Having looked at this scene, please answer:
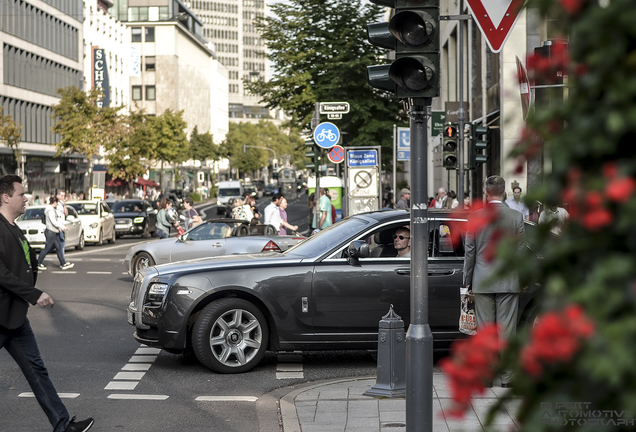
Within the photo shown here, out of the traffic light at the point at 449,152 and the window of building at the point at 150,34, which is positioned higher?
the window of building at the point at 150,34

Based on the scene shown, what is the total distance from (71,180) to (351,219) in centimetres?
6565

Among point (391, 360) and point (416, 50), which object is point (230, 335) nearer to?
point (391, 360)

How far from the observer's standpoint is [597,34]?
1505 millimetres

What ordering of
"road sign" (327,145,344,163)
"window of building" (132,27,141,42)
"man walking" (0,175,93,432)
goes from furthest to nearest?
"window of building" (132,27,141,42) < "road sign" (327,145,344,163) < "man walking" (0,175,93,432)

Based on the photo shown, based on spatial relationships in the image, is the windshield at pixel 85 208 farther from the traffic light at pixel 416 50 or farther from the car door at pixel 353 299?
the traffic light at pixel 416 50

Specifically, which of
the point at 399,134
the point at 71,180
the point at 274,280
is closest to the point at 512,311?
the point at 274,280

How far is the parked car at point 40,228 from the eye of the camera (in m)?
28.3

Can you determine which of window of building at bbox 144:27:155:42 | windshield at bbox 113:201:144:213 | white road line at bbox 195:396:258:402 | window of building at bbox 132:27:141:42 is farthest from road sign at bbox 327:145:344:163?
window of building at bbox 132:27:141:42

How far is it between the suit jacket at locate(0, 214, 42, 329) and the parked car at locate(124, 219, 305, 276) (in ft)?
35.4

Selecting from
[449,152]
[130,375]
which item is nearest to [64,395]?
[130,375]

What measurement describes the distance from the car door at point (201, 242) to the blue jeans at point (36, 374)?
37.1 ft

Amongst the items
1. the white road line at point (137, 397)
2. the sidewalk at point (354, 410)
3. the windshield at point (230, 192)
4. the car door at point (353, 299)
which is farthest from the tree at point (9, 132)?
the sidewalk at point (354, 410)

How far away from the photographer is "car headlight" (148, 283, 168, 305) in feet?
30.1

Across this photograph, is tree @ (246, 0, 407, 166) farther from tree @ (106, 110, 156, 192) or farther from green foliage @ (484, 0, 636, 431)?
green foliage @ (484, 0, 636, 431)
